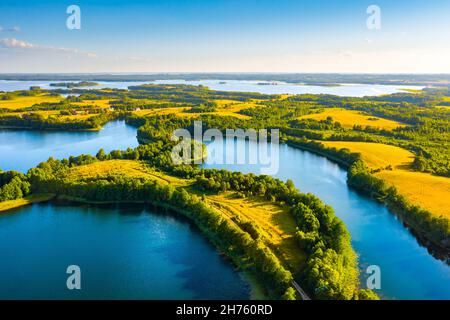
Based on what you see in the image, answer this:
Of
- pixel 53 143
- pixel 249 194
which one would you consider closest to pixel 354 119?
pixel 249 194

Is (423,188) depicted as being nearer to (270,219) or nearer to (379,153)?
(379,153)

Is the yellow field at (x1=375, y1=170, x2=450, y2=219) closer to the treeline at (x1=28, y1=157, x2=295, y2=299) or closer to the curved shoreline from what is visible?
the curved shoreline

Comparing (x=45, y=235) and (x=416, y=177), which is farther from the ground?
(x=416, y=177)

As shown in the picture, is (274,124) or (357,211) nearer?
(357,211)

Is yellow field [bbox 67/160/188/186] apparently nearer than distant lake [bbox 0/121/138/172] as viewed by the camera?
Yes

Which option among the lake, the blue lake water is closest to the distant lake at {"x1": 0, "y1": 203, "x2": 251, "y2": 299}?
the lake
